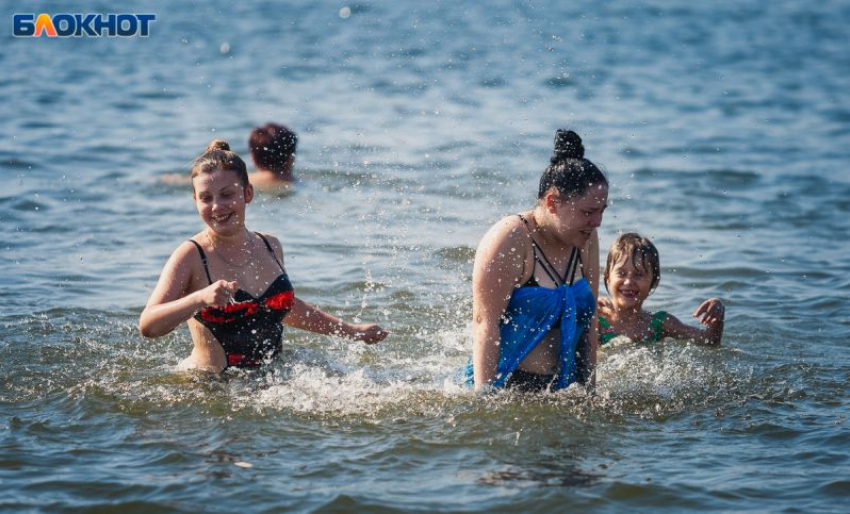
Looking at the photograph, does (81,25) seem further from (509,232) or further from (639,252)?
(509,232)

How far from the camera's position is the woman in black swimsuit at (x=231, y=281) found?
6395 millimetres

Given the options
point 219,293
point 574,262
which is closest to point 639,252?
point 574,262

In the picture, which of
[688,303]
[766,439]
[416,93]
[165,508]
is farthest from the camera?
[416,93]

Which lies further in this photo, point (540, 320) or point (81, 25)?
point (81, 25)

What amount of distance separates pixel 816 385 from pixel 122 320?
15.8 ft

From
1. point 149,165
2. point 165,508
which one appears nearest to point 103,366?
point 165,508

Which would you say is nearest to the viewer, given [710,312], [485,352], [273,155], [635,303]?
[485,352]

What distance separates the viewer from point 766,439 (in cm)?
627

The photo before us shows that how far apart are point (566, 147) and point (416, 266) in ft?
13.8

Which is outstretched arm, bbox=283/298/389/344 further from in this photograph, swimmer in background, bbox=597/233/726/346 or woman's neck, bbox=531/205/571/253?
swimmer in background, bbox=597/233/726/346

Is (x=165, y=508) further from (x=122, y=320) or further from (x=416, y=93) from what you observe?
(x=416, y=93)

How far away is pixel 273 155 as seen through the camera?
12523 millimetres

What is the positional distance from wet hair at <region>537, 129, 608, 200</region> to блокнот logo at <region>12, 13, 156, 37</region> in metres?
21.0

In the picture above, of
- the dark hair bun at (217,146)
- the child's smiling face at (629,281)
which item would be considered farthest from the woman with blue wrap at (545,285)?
the dark hair bun at (217,146)
